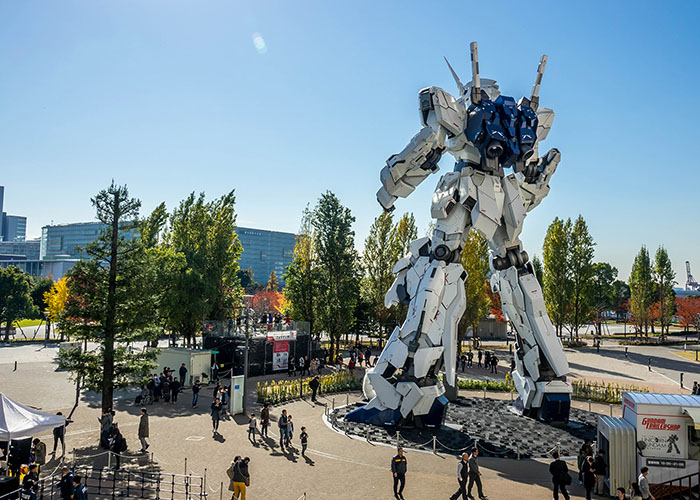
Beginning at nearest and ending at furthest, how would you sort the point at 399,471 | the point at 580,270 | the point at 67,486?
the point at 67,486, the point at 399,471, the point at 580,270

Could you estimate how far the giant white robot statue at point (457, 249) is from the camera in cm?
1806

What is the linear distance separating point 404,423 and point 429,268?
19.3 ft

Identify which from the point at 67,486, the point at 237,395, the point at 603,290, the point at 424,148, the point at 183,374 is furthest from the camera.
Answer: the point at 603,290

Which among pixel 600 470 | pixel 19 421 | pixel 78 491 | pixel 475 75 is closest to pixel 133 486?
pixel 78 491

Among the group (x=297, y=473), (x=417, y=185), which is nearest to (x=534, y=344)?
(x=417, y=185)

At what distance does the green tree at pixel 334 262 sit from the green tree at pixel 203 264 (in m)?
7.14

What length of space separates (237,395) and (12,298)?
130 feet

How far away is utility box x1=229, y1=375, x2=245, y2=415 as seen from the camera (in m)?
21.5

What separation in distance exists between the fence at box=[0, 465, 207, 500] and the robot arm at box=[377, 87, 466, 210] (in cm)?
1119

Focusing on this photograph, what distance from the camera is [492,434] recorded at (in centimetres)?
1839

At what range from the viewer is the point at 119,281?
17.4 metres

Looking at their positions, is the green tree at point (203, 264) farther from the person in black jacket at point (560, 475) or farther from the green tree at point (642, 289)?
the green tree at point (642, 289)

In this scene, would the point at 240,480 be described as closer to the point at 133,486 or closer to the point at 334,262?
the point at 133,486

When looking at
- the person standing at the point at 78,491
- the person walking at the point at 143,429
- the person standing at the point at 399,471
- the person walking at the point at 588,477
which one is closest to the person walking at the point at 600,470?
the person walking at the point at 588,477
